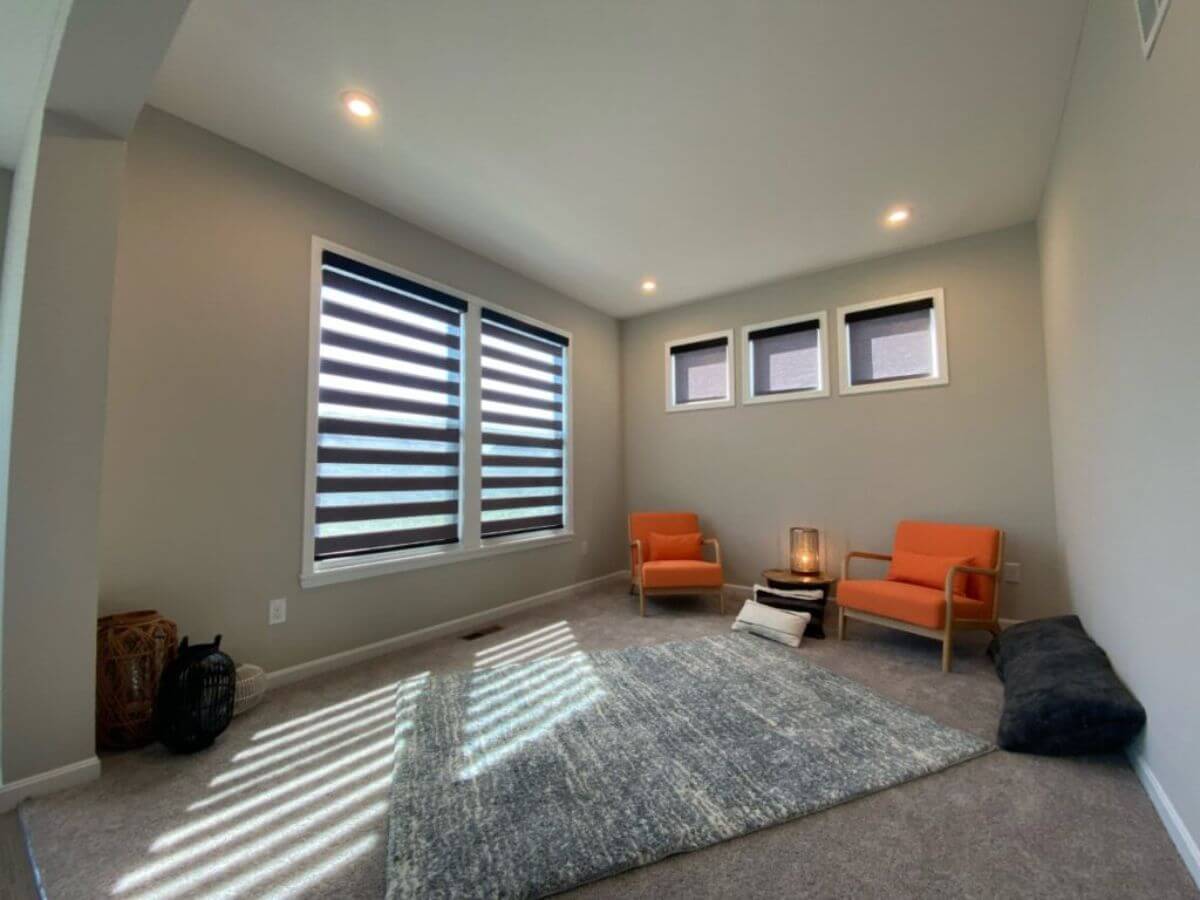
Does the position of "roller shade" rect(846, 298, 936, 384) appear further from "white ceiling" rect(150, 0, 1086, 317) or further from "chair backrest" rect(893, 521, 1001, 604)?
"chair backrest" rect(893, 521, 1001, 604)

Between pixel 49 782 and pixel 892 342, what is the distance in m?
5.41

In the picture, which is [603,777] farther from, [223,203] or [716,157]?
[223,203]

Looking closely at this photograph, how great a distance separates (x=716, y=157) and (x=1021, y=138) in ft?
5.37

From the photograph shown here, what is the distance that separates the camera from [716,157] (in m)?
2.83

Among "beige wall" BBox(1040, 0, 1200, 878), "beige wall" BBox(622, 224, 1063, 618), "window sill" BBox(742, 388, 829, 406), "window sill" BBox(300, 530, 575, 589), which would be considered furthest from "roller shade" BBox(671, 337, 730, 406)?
"beige wall" BBox(1040, 0, 1200, 878)

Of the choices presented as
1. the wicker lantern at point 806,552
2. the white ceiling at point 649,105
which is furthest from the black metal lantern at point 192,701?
the wicker lantern at point 806,552

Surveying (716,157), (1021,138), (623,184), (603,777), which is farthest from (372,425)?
(1021,138)

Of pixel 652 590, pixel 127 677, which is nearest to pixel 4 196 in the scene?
pixel 127 677

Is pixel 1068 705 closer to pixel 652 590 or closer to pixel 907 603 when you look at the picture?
pixel 907 603

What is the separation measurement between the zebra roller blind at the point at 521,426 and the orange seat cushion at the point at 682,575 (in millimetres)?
1092

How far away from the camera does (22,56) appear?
6.31 ft

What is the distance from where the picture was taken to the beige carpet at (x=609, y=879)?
1.38 meters

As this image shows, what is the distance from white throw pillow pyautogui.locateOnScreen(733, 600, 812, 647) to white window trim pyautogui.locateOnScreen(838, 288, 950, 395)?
6.43ft

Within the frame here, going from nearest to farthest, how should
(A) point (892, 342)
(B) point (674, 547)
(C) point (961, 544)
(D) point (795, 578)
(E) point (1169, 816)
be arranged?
(E) point (1169, 816), (C) point (961, 544), (D) point (795, 578), (A) point (892, 342), (B) point (674, 547)
